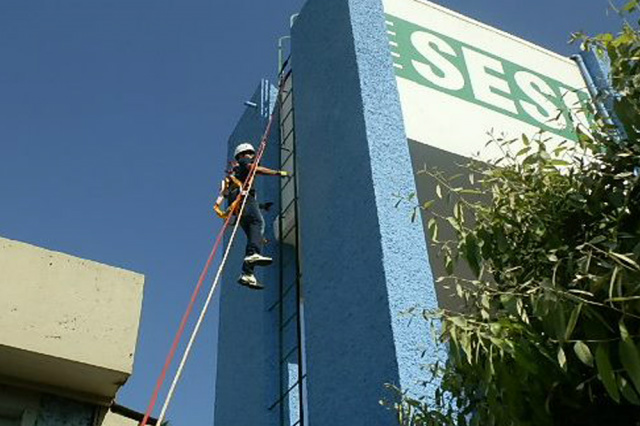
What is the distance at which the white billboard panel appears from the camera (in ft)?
26.9

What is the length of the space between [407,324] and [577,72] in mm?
6039

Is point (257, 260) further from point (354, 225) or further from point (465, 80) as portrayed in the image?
point (465, 80)

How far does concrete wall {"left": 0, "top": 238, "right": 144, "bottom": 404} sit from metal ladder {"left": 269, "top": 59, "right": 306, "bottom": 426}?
8.48 ft

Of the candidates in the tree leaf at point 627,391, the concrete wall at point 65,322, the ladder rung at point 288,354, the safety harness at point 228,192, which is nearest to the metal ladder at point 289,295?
the ladder rung at point 288,354

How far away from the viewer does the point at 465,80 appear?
8883 millimetres

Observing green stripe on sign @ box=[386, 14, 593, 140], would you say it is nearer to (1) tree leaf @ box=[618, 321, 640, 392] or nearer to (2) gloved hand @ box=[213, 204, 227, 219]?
(2) gloved hand @ box=[213, 204, 227, 219]

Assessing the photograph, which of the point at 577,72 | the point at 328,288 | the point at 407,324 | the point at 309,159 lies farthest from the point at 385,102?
the point at 577,72

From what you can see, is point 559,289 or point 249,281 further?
point 249,281

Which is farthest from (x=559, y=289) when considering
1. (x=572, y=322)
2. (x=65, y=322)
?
(x=65, y=322)

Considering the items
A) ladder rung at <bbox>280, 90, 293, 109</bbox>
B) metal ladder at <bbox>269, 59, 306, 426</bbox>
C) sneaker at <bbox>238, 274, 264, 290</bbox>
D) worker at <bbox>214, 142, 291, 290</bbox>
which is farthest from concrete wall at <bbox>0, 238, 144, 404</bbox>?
ladder rung at <bbox>280, 90, 293, 109</bbox>

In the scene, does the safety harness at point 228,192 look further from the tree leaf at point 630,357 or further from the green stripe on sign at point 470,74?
the tree leaf at point 630,357

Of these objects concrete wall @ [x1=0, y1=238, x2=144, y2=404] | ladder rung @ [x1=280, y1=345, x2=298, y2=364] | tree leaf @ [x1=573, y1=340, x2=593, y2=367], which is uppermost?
ladder rung @ [x1=280, y1=345, x2=298, y2=364]

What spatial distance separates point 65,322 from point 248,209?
4.31m

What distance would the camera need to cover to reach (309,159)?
818 cm
